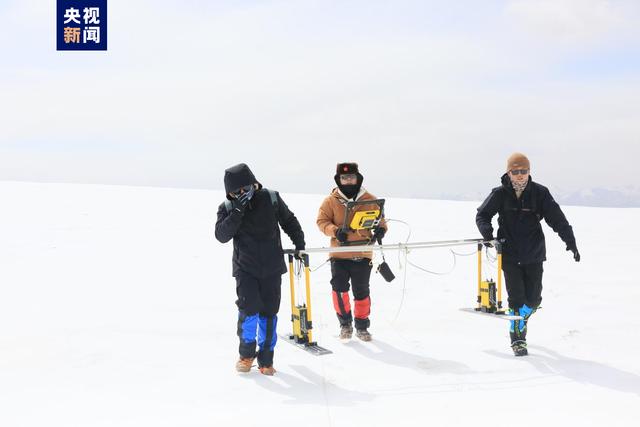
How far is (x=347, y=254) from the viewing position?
6.90 metres

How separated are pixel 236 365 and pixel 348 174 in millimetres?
2437

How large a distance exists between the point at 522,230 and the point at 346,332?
7.49 feet

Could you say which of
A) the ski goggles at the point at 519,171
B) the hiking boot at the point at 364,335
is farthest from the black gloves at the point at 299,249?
the ski goggles at the point at 519,171

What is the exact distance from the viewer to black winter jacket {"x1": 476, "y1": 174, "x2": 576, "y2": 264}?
20.6 ft

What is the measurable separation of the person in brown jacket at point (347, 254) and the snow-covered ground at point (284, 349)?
1.27 feet

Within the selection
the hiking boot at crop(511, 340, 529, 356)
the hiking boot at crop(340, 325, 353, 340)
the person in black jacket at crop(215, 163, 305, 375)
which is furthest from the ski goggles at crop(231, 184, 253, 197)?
the hiking boot at crop(511, 340, 529, 356)

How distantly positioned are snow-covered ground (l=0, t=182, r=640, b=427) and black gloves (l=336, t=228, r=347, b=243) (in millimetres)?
1193

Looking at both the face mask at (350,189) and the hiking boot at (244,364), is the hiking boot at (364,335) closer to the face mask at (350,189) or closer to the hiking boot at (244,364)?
the face mask at (350,189)

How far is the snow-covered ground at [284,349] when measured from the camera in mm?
4762

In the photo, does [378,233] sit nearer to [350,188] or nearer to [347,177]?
[350,188]

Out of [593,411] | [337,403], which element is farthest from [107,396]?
[593,411]

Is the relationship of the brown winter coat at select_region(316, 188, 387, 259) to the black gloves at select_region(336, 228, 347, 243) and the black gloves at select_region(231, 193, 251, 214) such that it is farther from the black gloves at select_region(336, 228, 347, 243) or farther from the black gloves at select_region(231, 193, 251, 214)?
the black gloves at select_region(231, 193, 251, 214)

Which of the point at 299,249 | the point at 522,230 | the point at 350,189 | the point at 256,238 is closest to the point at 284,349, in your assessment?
the point at 299,249

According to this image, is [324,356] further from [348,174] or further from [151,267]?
[151,267]
